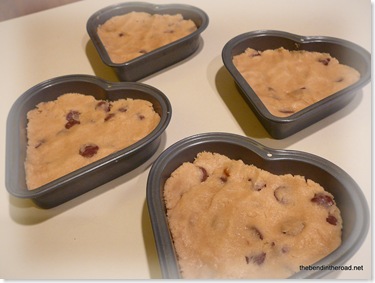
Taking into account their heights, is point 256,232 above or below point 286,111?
below

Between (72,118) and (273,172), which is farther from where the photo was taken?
(72,118)

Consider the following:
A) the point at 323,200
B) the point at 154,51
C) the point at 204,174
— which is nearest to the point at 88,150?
the point at 204,174

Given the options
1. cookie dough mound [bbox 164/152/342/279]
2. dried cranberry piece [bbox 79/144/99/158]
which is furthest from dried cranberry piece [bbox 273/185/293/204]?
dried cranberry piece [bbox 79/144/99/158]

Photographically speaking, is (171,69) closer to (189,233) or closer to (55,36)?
(55,36)

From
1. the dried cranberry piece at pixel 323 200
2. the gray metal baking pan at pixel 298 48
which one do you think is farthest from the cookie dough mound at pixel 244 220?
the gray metal baking pan at pixel 298 48

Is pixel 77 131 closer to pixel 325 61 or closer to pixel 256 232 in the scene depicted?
pixel 256 232
